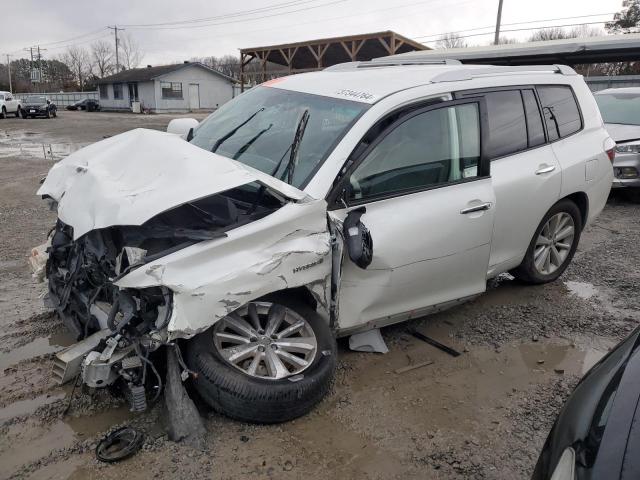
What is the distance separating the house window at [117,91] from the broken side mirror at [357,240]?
164 feet

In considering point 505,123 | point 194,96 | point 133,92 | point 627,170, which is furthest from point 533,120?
point 133,92

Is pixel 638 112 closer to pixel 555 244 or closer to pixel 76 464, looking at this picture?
pixel 555 244

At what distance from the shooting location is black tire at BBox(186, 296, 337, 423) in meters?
2.76

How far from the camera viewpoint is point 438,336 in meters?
4.05

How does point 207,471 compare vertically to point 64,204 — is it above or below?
below

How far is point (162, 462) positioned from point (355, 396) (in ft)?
3.88

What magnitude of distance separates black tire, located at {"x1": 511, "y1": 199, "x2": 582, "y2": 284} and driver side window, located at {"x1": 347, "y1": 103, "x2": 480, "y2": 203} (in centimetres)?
115

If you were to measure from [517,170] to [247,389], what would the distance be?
8.53 ft

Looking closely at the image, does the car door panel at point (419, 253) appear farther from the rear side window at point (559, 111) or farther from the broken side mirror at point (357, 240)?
the rear side window at point (559, 111)

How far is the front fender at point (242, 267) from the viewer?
2.55 m

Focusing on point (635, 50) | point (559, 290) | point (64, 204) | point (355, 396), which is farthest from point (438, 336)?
point (635, 50)

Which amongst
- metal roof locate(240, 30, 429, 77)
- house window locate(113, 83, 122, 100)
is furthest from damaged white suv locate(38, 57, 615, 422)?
house window locate(113, 83, 122, 100)

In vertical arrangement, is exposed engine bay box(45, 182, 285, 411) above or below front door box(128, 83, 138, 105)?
below

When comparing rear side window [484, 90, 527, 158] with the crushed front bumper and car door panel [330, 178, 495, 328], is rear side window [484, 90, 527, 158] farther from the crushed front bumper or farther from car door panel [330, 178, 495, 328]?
the crushed front bumper
